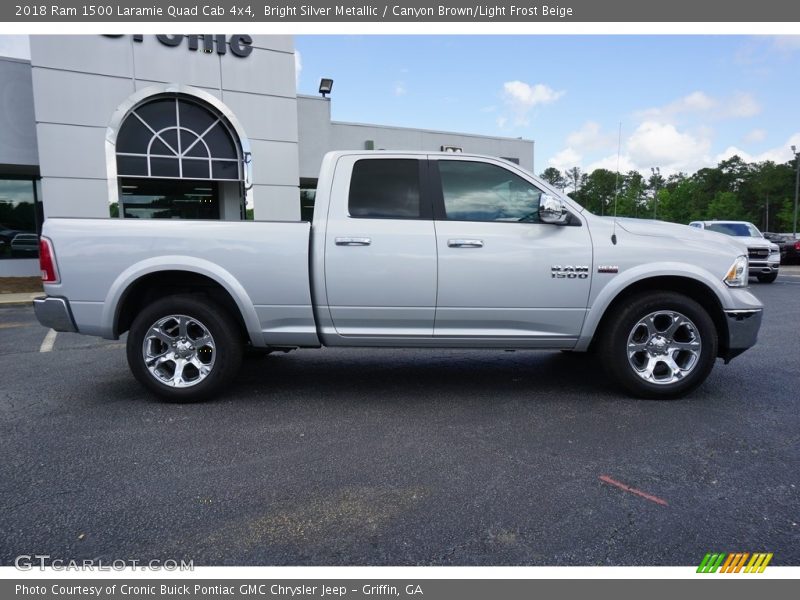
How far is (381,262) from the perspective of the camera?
429cm

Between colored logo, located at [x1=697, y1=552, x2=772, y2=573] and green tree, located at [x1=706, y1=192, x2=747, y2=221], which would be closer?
colored logo, located at [x1=697, y1=552, x2=772, y2=573]

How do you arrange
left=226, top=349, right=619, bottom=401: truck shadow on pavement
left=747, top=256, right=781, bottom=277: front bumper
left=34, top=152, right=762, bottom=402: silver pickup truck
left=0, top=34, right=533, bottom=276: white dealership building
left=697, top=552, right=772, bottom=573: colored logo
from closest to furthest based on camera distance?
left=697, top=552, right=772, bottom=573: colored logo, left=34, top=152, right=762, bottom=402: silver pickup truck, left=226, top=349, right=619, bottom=401: truck shadow on pavement, left=0, top=34, right=533, bottom=276: white dealership building, left=747, top=256, right=781, bottom=277: front bumper

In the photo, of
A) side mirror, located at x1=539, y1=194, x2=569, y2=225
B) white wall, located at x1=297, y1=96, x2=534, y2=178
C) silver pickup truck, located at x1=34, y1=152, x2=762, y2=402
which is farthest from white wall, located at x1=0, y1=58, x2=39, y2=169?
side mirror, located at x1=539, y1=194, x2=569, y2=225

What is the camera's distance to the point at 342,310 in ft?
14.3

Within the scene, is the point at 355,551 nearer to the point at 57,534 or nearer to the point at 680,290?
the point at 57,534

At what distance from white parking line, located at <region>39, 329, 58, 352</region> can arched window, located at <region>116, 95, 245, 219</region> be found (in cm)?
769

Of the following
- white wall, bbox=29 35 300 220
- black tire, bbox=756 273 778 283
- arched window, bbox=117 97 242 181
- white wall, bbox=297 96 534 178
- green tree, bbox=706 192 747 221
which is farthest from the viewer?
green tree, bbox=706 192 747 221

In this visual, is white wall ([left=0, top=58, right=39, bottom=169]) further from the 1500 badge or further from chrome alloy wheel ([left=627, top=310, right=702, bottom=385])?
chrome alloy wheel ([left=627, top=310, right=702, bottom=385])

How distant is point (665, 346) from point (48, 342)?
755 centimetres

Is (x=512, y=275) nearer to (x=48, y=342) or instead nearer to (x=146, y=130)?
(x=48, y=342)

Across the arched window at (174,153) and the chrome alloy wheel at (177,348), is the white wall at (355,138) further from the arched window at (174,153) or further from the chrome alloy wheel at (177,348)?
the chrome alloy wheel at (177,348)

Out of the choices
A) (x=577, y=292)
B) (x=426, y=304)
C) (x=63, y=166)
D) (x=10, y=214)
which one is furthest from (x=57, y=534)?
(x=10, y=214)

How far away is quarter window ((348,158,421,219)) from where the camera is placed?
445cm

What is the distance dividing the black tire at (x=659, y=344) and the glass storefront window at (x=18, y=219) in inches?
726
